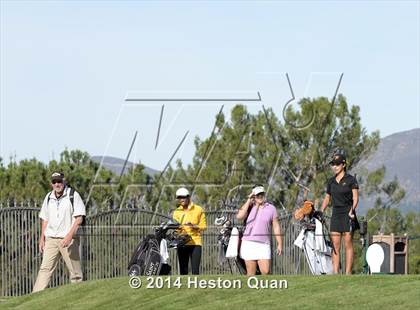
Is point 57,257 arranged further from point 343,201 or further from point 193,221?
point 343,201

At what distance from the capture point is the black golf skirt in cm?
1598

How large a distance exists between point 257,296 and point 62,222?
153 inches

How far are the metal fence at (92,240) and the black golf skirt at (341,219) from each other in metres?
6.72

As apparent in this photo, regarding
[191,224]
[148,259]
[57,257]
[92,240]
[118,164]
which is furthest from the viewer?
[118,164]

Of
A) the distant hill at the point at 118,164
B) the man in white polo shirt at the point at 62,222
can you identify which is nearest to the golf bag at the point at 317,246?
the man in white polo shirt at the point at 62,222

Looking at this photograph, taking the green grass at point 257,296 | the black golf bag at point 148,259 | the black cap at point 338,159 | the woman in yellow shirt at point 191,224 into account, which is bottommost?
the green grass at point 257,296

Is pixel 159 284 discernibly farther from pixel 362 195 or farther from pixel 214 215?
pixel 362 195

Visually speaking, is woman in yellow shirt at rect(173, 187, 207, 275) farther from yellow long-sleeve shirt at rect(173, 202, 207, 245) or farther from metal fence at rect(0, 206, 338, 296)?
metal fence at rect(0, 206, 338, 296)

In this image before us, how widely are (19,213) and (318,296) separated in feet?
33.2

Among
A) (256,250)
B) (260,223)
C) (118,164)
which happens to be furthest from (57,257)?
(118,164)

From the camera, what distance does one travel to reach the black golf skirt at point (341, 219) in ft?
52.4

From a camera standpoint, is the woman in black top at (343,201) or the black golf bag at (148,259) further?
the black golf bag at (148,259)

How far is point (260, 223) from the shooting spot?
16359mm

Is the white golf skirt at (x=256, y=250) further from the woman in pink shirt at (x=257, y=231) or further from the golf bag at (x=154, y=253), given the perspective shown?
the golf bag at (x=154, y=253)
